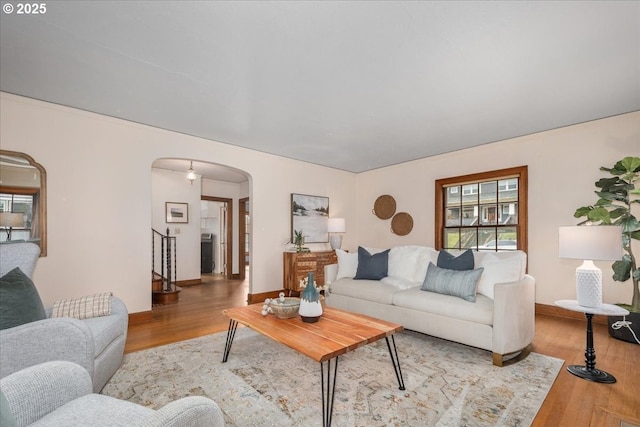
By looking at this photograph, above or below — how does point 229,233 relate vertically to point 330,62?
below

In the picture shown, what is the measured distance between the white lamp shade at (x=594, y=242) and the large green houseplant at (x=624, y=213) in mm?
1258

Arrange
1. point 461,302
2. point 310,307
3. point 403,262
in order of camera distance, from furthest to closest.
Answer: point 403,262 → point 461,302 → point 310,307

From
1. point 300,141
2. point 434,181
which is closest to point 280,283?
point 300,141

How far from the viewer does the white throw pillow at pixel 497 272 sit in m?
2.62

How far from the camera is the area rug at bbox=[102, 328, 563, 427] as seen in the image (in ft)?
5.79

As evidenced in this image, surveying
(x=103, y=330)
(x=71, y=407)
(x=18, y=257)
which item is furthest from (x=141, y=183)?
(x=71, y=407)

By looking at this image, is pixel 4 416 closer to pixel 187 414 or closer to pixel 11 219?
pixel 187 414

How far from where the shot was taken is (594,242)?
218 centimetres

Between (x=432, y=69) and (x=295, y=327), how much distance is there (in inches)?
95.3

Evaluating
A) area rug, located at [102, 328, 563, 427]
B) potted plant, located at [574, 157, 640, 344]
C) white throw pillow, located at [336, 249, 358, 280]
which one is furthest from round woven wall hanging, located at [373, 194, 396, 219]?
area rug, located at [102, 328, 563, 427]

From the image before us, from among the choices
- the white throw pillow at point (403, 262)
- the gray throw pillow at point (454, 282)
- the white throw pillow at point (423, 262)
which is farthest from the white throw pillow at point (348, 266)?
the gray throw pillow at point (454, 282)

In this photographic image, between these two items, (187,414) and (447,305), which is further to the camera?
(447,305)

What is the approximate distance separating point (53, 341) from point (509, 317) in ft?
10.4

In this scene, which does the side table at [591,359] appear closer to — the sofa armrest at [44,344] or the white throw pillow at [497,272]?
the white throw pillow at [497,272]
